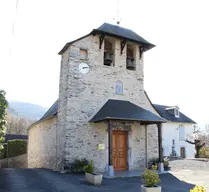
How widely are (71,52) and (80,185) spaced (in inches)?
271

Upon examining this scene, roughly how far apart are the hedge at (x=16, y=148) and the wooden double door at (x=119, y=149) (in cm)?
1438

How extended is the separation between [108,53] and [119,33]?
1309 mm

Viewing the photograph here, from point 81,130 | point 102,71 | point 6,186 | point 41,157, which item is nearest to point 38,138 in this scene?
point 41,157

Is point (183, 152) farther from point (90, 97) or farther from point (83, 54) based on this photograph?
point (83, 54)

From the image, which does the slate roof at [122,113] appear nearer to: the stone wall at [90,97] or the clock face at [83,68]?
the stone wall at [90,97]

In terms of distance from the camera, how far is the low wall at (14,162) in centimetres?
2211

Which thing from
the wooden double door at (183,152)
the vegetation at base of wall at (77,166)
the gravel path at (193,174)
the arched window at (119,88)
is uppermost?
the arched window at (119,88)

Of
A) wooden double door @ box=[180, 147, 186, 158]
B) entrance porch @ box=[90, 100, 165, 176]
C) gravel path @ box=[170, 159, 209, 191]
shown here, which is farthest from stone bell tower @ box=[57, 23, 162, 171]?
wooden double door @ box=[180, 147, 186, 158]

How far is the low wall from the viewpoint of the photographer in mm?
22109

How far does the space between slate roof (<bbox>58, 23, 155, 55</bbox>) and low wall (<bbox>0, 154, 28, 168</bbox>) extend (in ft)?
43.2

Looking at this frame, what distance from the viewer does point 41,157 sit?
15.7 meters

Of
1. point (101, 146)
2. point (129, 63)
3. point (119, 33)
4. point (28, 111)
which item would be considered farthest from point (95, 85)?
point (28, 111)

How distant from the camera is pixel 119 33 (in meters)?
13.5

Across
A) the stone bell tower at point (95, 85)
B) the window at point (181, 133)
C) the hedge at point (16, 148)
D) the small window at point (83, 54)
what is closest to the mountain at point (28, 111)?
the hedge at point (16, 148)
